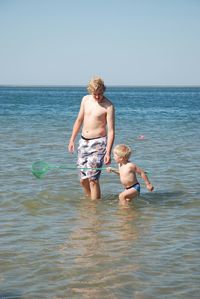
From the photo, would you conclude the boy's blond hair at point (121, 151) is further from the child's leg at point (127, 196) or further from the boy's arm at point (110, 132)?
the child's leg at point (127, 196)

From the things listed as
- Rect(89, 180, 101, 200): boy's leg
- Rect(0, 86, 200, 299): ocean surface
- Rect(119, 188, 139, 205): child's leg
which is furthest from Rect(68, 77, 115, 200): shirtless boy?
Rect(0, 86, 200, 299): ocean surface

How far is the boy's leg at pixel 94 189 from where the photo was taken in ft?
25.9

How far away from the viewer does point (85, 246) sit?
580 cm

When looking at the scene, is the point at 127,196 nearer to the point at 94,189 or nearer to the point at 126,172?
the point at 126,172

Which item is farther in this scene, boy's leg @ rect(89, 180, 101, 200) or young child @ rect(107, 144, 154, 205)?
boy's leg @ rect(89, 180, 101, 200)

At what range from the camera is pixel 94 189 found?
7949mm

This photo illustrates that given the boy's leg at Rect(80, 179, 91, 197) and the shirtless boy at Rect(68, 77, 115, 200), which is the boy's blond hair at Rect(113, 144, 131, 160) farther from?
the boy's leg at Rect(80, 179, 91, 197)

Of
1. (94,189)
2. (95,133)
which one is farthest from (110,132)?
(94,189)

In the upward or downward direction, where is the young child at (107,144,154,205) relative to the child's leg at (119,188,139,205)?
upward

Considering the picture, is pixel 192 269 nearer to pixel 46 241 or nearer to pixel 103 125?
pixel 46 241

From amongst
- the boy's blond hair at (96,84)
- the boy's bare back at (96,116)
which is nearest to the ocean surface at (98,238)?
the boy's bare back at (96,116)

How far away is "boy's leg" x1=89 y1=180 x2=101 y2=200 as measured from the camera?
7.90 metres

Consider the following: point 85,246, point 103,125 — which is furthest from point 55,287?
point 103,125

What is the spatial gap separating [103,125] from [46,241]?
2.30 m
